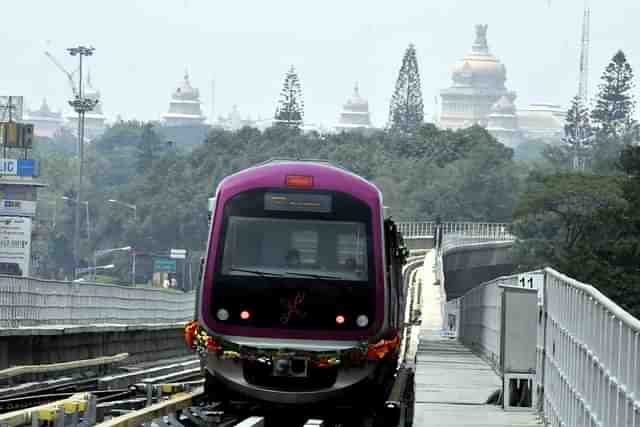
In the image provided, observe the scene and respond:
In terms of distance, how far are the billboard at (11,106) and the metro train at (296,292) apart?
392ft

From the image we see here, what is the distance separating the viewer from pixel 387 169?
19262cm

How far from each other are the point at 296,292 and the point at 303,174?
4.72 ft

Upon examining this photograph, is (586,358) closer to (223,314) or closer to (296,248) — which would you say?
(223,314)

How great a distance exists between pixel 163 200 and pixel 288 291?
171642 mm

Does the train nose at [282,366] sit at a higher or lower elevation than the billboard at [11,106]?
lower

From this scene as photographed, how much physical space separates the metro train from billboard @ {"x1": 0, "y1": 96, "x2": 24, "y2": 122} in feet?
392

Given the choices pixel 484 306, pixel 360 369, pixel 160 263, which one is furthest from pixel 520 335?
pixel 160 263

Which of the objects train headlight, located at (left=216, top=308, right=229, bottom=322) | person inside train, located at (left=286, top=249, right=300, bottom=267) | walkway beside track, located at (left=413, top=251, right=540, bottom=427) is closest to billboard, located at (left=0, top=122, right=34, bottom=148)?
walkway beside track, located at (left=413, top=251, right=540, bottom=427)

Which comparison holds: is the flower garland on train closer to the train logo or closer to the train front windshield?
the train front windshield

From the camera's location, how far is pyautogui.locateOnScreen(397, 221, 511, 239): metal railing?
453 feet

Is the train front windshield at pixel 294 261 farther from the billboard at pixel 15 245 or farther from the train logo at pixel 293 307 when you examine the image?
the billboard at pixel 15 245

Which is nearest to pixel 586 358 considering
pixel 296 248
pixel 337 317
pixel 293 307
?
pixel 337 317

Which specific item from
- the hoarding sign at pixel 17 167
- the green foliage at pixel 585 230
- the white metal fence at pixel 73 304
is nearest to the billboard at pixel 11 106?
the hoarding sign at pixel 17 167

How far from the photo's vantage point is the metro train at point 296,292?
2283cm
